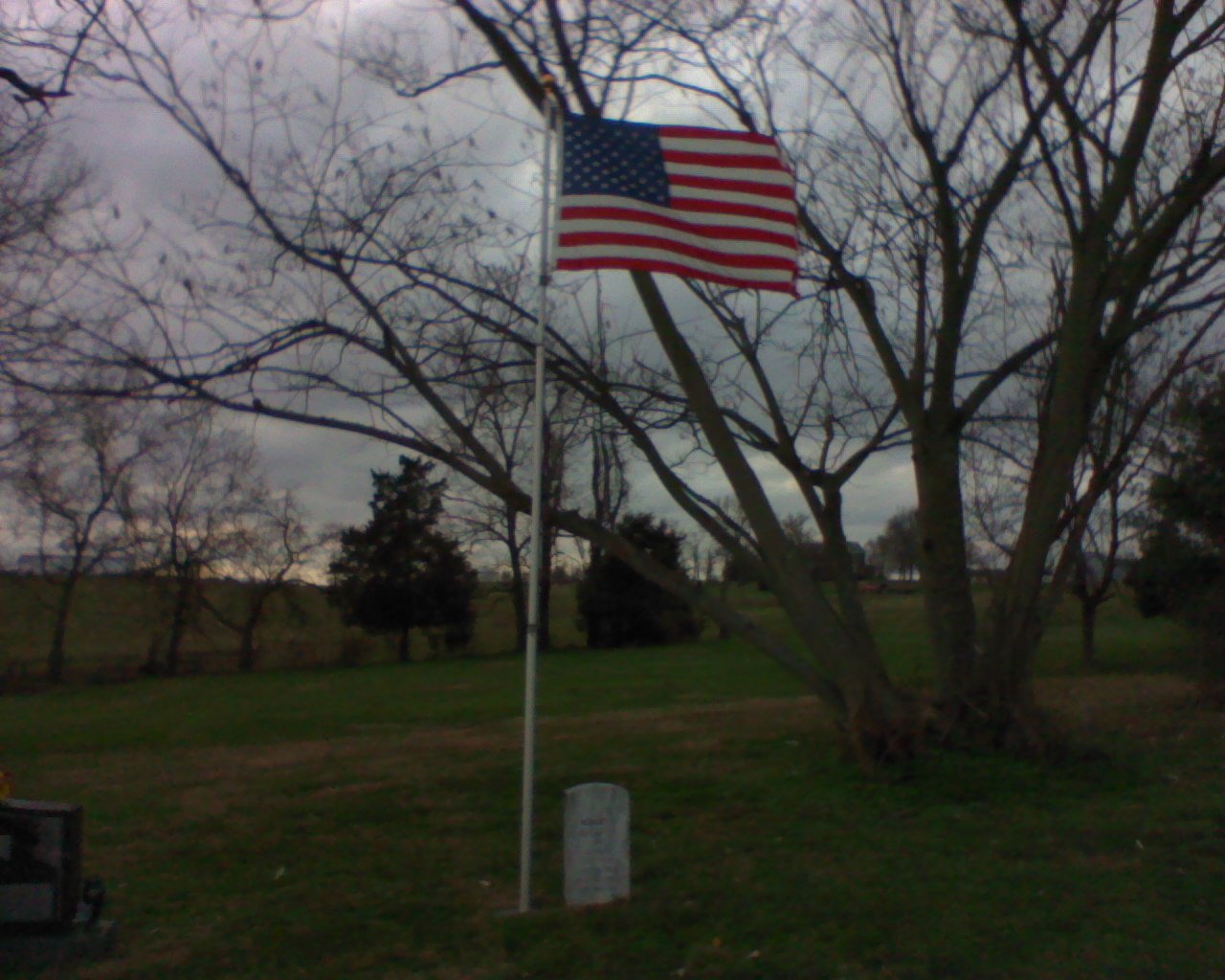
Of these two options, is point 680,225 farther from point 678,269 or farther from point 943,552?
point 943,552

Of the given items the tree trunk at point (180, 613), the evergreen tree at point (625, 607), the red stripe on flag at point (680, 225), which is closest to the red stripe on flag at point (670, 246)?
the red stripe on flag at point (680, 225)

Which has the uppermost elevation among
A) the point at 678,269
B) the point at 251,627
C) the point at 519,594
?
the point at 678,269

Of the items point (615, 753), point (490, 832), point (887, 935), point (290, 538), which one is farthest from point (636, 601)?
point (887, 935)

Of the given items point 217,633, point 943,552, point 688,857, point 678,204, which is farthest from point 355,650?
point 678,204

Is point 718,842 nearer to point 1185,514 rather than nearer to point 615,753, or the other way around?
point 615,753

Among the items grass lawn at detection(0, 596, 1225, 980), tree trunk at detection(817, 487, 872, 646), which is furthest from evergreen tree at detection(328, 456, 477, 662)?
tree trunk at detection(817, 487, 872, 646)

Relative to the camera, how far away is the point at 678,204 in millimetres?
8273

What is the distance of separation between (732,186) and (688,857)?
4760mm

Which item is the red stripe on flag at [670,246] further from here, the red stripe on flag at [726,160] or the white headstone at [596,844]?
the white headstone at [596,844]

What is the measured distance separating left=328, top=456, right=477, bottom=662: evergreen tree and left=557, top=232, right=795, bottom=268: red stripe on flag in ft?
141

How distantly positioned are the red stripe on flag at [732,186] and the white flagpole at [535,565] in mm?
997

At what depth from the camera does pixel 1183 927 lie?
19.7ft

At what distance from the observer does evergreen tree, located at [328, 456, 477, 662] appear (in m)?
51.4

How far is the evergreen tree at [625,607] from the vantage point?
52594 mm
